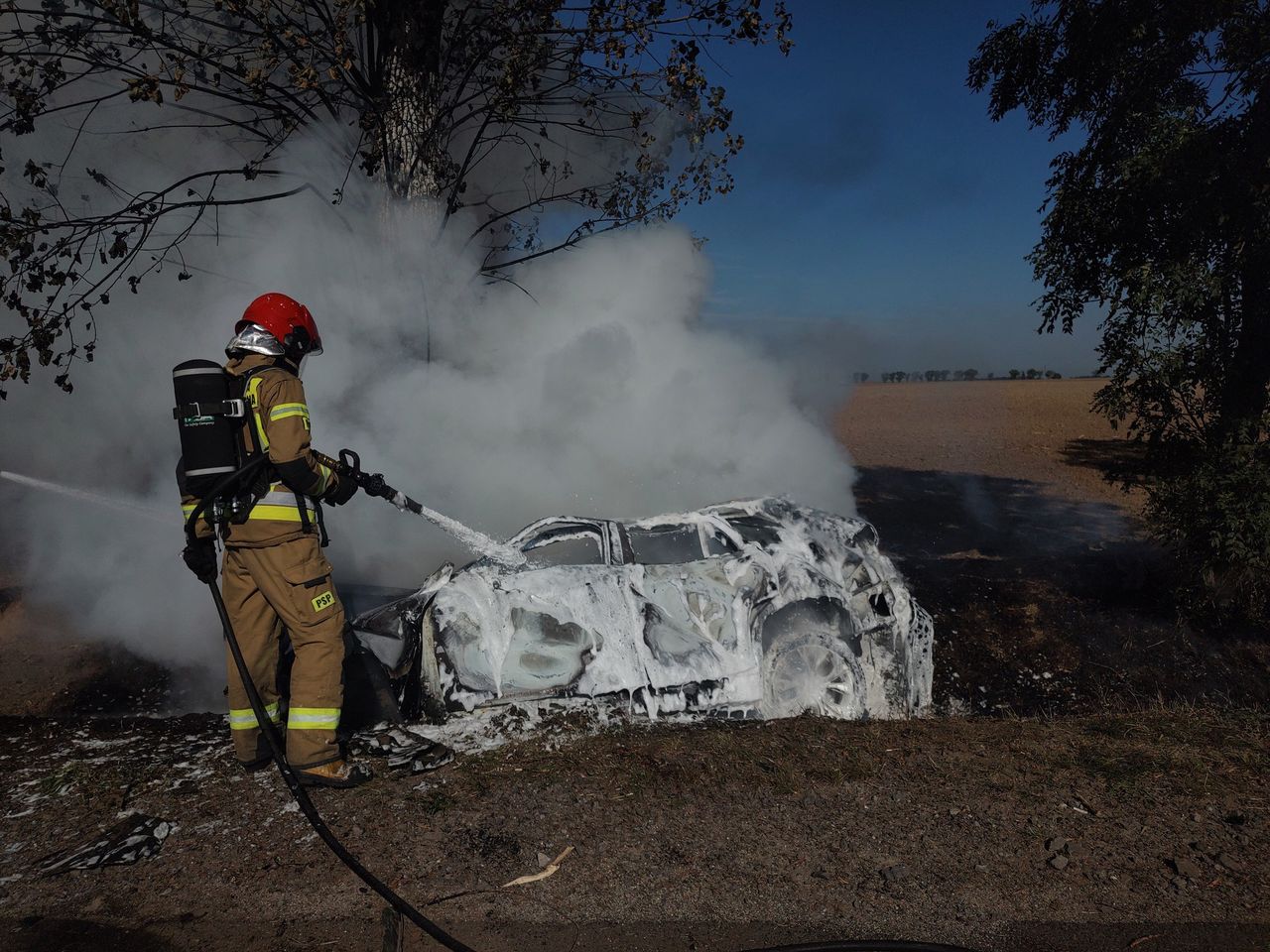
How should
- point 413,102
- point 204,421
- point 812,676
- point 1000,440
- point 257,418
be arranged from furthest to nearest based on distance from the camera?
point 1000,440 < point 413,102 < point 812,676 < point 257,418 < point 204,421

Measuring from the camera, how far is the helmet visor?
3.68 metres

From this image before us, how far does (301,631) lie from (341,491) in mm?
682

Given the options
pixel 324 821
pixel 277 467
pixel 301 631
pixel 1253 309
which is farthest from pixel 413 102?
pixel 1253 309

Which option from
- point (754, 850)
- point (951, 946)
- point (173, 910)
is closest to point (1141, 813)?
point (951, 946)

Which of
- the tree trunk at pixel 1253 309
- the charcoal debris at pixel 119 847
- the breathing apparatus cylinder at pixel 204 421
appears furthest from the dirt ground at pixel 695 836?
the tree trunk at pixel 1253 309

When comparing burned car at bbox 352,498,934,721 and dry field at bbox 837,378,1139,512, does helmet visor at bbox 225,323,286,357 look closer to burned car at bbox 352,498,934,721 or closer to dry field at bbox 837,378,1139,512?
burned car at bbox 352,498,934,721

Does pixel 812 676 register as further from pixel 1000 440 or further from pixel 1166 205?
pixel 1000 440

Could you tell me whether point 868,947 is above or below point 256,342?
below

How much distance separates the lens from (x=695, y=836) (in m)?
3.17

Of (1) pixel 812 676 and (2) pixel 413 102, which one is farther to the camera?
(2) pixel 413 102

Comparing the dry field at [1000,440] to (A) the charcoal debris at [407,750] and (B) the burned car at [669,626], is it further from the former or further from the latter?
(A) the charcoal debris at [407,750]

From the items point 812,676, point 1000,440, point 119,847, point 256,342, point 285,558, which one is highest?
point 256,342

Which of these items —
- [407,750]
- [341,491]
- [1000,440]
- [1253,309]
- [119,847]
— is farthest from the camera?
[1000,440]

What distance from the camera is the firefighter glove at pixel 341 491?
3.75m
